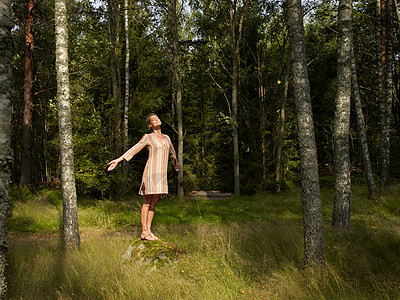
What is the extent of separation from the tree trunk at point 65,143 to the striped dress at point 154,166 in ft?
5.90

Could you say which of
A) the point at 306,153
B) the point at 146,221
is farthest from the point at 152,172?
the point at 306,153

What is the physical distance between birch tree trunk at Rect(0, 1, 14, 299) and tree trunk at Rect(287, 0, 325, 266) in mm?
3748

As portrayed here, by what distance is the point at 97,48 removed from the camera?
46.1 ft

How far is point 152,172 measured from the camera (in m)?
5.09

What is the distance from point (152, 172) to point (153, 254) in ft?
4.57

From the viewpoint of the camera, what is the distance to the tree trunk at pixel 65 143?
587 centimetres

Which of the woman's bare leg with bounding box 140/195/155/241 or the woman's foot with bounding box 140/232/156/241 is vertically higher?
the woman's bare leg with bounding box 140/195/155/241

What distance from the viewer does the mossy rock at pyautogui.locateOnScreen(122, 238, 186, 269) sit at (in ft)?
14.8

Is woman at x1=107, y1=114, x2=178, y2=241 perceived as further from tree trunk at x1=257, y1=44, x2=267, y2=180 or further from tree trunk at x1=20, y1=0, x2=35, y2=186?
tree trunk at x1=257, y1=44, x2=267, y2=180

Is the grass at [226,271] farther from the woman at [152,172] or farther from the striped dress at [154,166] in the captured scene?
the striped dress at [154,166]

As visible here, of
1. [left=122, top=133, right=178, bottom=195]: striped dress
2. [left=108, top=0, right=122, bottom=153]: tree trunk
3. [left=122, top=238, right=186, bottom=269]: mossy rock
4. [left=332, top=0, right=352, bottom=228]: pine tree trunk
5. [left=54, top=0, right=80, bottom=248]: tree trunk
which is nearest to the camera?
[left=122, top=238, right=186, bottom=269]: mossy rock

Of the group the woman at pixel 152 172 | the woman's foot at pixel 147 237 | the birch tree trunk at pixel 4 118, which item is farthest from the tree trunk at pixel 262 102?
the birch tree trunk at pixel 4 118

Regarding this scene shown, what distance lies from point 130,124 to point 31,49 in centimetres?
650

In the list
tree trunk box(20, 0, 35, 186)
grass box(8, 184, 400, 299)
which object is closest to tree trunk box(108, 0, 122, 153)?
tree trunk box(20, 0, 35, 186)
